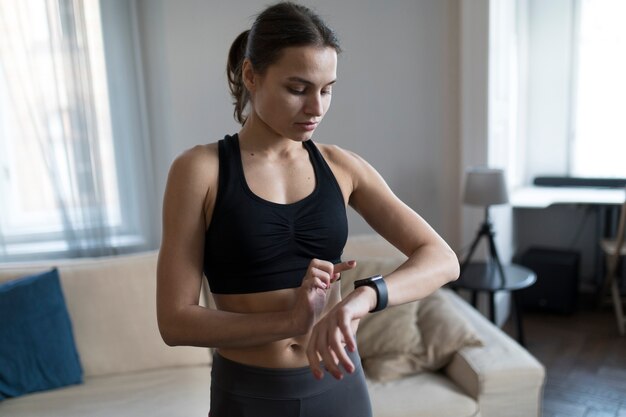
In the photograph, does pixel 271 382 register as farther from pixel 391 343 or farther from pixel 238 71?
pixel 391 343

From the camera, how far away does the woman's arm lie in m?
0.80

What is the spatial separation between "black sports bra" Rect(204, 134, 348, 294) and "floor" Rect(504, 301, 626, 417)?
2133mm

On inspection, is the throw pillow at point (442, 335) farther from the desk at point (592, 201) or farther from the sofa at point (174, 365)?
the desk at point (592, 201)

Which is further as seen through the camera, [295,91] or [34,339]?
[34,339]

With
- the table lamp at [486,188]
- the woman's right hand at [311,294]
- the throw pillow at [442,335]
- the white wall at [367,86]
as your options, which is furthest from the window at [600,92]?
the woman's right hand at [311,294]

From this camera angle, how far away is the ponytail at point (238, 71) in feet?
3.46

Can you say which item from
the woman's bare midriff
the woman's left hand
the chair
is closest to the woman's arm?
the woman's left hand

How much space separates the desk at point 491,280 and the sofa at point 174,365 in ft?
0.89

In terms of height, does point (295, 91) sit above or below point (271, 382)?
above

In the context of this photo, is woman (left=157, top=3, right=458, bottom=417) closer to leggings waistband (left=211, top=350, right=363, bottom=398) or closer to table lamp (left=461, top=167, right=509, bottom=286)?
leggings waistband (left=211, top=350, right=363, bottom=398)

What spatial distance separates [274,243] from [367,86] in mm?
2466

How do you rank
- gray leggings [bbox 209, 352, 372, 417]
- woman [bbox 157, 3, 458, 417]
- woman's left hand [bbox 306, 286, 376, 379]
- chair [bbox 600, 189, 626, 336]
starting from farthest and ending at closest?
1. chair [bbox 600, 189, 626, 336]
2. gray leggings [bbox 209, 352, 372, 417]
3. woman [bbox 157, 3, 458, 417]
4. woman's left hand [bbox 306, 286, 376, 379]

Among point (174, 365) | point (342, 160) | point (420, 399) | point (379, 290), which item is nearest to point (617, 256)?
point (420, 399)

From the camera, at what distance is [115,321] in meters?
2.40
